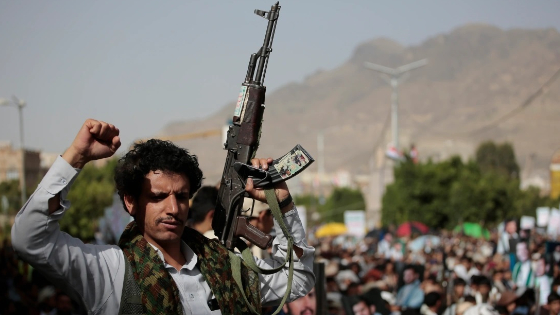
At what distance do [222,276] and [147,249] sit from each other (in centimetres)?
33

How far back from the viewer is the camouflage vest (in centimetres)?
332

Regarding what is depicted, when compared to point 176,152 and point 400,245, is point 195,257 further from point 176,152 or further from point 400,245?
point 400,245

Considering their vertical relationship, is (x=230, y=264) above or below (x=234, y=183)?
below

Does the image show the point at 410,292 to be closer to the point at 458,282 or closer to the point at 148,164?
the point at 458,282

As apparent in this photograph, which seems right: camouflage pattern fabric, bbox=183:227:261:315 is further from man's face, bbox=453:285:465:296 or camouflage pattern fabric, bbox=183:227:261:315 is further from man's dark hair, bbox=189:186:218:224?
man's face, bbox=453:285:465:296

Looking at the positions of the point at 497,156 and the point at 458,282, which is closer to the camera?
the point at 458,282

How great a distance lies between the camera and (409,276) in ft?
40.8

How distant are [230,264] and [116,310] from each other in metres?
0.57

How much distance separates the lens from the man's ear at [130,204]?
360 centimetres

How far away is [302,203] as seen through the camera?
139m

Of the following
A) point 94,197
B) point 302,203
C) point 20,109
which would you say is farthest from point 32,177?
point 302,203

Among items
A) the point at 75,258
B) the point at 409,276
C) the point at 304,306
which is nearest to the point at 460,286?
the point at 409,276

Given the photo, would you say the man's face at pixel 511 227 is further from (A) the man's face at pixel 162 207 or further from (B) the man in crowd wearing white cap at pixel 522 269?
(A) the man's face at pixel 162 207

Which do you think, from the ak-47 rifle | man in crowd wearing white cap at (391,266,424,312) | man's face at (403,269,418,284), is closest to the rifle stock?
the ak-47 rifle
